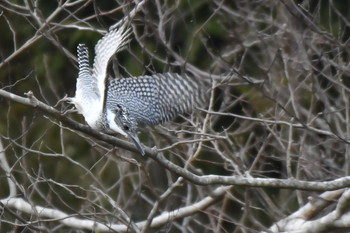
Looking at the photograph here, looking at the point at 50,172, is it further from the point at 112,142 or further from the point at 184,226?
the point at 112,142

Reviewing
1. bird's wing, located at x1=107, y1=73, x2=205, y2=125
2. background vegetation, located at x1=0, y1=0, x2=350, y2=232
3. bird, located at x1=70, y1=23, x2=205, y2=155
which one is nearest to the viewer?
bird, located at x1=70, y1=23, x2=205, y2=155

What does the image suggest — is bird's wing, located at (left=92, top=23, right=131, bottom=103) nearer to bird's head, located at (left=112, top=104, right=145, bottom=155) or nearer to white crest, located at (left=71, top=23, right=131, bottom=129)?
white crest, located at (left=71, top=23, right=131, bottom=129)

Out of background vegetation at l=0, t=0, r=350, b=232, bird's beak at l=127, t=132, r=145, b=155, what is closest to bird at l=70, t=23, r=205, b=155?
bird's beak at l=127, t=132, r=145, b=155

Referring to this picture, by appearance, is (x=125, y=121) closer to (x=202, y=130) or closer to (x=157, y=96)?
(x=157, y=96)

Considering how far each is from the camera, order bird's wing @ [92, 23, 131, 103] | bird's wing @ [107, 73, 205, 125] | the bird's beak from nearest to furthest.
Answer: the bird's beak < bird's wing @ [92, 23, 131, 103] < bird's wing @ [107, 73, 205, 125]

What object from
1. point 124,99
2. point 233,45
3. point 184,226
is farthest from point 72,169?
point 124,99

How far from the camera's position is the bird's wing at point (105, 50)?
14.1 feet

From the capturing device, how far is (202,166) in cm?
889

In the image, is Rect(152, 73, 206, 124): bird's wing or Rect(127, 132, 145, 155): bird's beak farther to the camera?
Rect(152, 73, 206, 124): bird's wing

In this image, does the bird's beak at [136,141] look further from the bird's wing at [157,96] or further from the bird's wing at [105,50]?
the bird's wing at [157,96]

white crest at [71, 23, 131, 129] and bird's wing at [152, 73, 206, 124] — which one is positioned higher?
white crest at [71, 23, 131, 129]

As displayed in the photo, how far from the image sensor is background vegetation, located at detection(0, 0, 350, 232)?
15.3 feet

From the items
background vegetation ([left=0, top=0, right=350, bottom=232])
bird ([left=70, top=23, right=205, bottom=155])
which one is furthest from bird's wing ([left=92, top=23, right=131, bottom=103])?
background vegetation ([left=0, top=0, right=350, bottom=232])

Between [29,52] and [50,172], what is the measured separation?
1.28m
